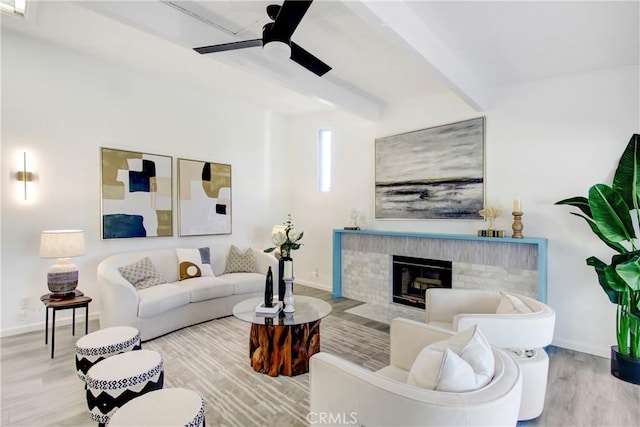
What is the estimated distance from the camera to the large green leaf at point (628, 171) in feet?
9.21

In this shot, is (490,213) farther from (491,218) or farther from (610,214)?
(610,214)

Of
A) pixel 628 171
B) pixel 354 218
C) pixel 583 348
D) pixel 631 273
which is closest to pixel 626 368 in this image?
pixel 583 348

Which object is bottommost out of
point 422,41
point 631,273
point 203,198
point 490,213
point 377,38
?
point 631,273

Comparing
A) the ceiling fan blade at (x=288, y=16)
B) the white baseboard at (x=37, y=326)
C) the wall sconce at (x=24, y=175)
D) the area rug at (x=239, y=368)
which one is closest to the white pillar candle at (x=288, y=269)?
the area rug at (x=239, y=368)

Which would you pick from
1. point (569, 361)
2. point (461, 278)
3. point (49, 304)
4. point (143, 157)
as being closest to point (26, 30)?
point (143, 157)

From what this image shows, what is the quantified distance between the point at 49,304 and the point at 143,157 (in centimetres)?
212

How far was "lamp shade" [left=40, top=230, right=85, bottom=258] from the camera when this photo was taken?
129 inches

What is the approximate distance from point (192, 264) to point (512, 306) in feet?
12.2

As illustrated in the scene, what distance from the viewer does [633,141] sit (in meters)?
2.89

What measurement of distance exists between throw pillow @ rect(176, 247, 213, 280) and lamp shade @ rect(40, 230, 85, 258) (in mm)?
1169

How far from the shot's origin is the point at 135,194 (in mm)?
4395

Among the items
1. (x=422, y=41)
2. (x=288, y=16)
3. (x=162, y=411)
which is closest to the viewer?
(x=162, y=411)

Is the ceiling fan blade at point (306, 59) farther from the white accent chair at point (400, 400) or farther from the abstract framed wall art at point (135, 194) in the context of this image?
the abstract framed wall art at point (135, 194)

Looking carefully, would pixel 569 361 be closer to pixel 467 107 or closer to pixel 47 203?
pixel 467 107
